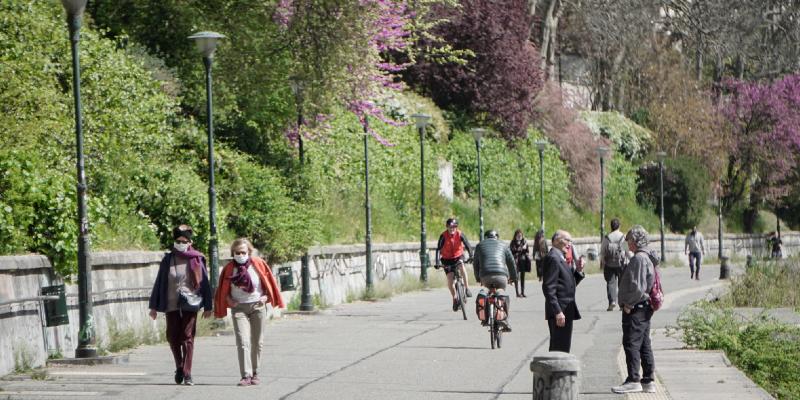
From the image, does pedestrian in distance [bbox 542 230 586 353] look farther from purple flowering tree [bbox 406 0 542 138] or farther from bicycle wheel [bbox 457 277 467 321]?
purple flowering tree [bbox 406 0 542 138]

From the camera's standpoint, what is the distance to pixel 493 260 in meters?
19.7

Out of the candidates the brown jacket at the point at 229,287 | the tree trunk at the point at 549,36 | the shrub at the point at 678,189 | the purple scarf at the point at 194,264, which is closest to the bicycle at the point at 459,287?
the brown jacket at the point at 229,287

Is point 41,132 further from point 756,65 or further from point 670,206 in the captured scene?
point 756,65

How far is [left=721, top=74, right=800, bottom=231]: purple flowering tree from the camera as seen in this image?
70312mm

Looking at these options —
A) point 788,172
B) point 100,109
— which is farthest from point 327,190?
point 788,172

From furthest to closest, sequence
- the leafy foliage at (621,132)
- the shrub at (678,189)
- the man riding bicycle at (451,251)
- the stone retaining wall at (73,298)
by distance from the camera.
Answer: the shrub at (678,189), the leafy foliage at (621,132), the man riding bicycle at (451,251), the stone retaining wall at (73,298)

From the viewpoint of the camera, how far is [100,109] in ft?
80.3

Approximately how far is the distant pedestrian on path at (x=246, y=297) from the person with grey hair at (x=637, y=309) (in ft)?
12.2

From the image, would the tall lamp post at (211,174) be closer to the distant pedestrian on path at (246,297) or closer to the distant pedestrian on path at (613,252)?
the distant pedestrian on path at (613,252)

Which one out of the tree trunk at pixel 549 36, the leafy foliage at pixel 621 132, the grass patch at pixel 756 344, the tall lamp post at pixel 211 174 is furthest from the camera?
the leafy foliage at pixel 621 132

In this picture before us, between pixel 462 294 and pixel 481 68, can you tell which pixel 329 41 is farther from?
pixel 481 68

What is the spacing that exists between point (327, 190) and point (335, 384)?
21809 millimetres

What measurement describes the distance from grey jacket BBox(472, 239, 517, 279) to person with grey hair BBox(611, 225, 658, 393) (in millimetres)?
5380

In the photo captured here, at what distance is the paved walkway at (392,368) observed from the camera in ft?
45.8
